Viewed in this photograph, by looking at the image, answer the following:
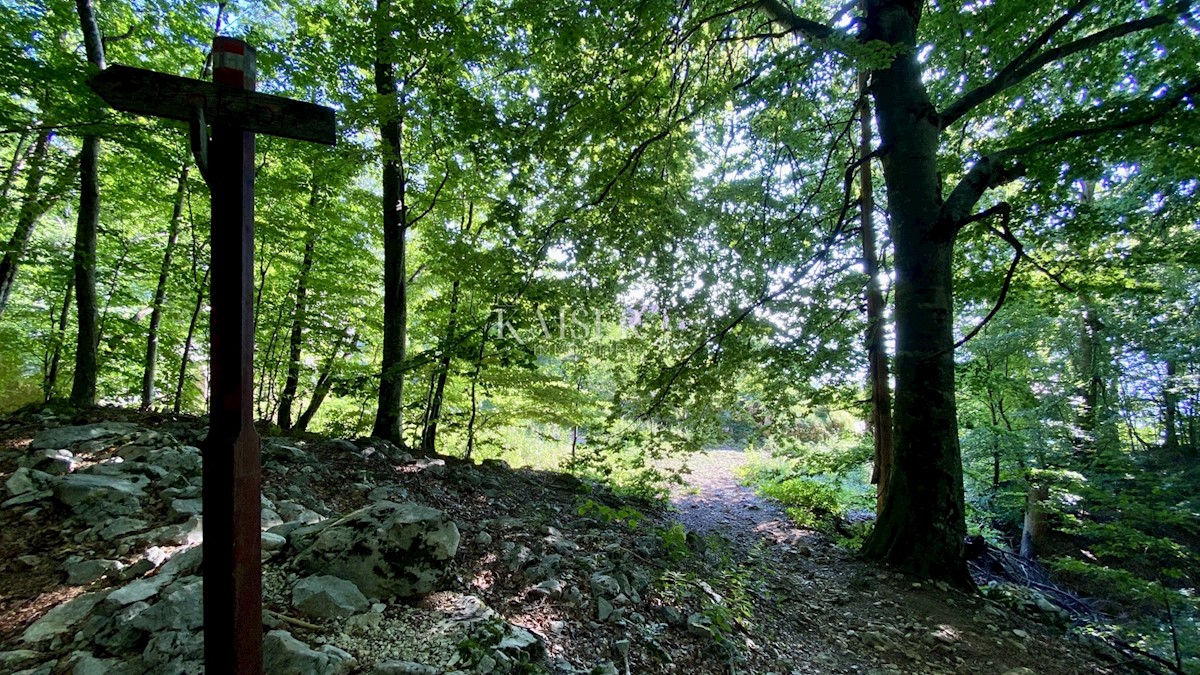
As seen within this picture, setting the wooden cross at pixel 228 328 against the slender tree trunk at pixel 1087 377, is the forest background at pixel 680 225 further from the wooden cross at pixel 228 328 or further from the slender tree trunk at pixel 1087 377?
the wooden cross at pixel 228 328

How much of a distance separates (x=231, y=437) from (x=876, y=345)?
6.74 meters

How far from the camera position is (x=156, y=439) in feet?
13.9

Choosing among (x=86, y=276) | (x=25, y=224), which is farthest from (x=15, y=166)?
(x=86, y=276)

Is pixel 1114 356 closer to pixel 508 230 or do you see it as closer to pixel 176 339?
pixel 508 230

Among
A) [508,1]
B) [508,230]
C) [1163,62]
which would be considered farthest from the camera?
[508,1]

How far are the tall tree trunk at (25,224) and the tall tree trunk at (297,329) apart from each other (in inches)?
110

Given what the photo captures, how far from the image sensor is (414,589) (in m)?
2.82

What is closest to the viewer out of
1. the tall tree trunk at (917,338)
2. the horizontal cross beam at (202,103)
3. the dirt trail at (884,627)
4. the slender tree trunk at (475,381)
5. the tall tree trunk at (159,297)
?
the horizontal cross beam at (202,103)

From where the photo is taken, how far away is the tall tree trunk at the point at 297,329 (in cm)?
748

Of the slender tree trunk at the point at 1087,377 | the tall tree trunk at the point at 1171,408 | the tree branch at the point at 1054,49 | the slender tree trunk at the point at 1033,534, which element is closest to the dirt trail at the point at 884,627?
the slender tree trunk at the point at 1087,377

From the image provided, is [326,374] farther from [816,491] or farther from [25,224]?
[816,491]

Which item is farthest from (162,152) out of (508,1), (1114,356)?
(1114,356)

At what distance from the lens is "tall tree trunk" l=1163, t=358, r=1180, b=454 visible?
9117 millimetres

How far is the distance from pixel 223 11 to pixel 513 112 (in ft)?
18.2
